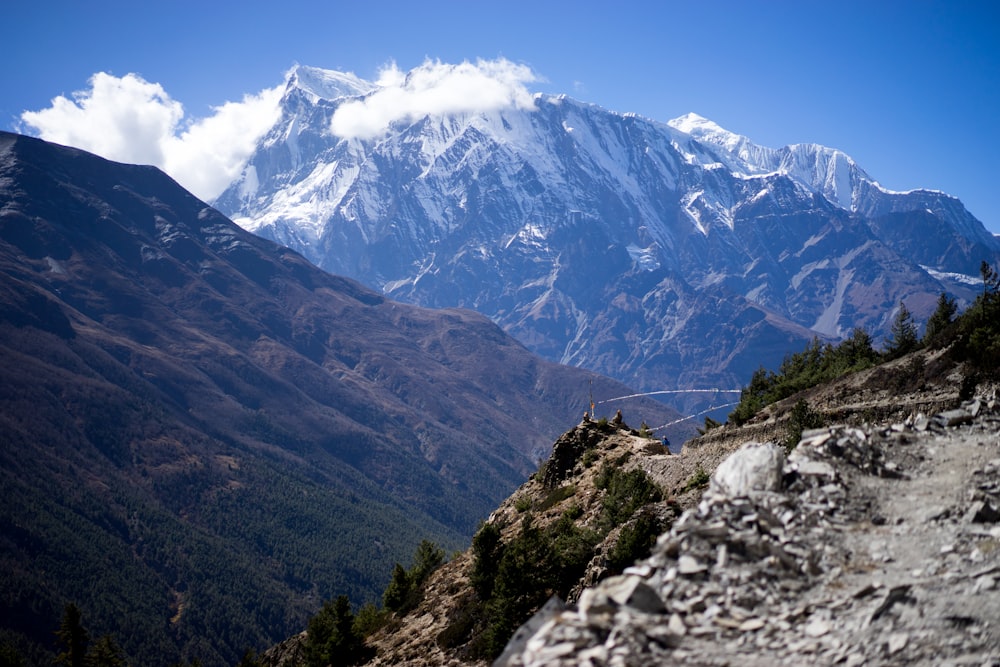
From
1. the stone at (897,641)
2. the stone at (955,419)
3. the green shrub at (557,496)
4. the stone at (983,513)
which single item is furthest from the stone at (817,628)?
the green shrub at (557,496)

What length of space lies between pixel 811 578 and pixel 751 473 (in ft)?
11.4

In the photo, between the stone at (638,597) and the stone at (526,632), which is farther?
the stone at (638,597)

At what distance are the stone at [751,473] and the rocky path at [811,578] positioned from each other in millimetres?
43

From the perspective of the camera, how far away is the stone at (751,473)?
717 inches

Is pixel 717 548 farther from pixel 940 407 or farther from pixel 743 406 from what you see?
pixel 743 406

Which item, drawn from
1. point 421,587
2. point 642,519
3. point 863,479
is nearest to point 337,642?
point 421,587

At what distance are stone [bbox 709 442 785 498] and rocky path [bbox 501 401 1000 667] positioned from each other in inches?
1.7

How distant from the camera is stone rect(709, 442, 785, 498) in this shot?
1820 cm

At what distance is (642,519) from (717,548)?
17.6 meters

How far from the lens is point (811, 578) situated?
616 inches

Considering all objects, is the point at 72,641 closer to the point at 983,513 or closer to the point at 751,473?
the point at 751,473

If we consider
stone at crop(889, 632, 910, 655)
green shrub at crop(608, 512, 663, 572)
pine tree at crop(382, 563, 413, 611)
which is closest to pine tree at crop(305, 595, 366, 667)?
pine tree at crop(382, 563, 413, 611)

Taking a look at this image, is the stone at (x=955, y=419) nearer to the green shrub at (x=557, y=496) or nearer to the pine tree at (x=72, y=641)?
the green shrub at (x=557, y=496)

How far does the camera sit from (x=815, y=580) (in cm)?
1559
